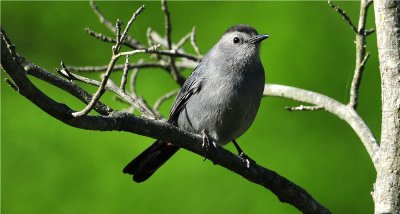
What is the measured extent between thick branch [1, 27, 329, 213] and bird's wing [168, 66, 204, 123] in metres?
1.04

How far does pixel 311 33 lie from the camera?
16.4 ft

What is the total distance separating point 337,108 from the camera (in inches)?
153

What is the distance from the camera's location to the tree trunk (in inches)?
116

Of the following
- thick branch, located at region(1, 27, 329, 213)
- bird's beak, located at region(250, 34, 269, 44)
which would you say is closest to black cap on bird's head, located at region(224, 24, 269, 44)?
bird's beak, located at region(250, 34, 269, 44)

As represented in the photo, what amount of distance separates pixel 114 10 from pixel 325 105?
85.1 inches

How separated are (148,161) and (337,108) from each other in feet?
4.13

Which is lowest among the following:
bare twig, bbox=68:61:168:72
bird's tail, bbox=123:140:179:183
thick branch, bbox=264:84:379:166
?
bird's tail, bbox=123:140:179:183

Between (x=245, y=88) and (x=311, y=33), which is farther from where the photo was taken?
(x=311, y=33)

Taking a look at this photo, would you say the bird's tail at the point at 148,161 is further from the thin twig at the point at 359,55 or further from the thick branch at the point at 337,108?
the thin twig at the point at 359,55

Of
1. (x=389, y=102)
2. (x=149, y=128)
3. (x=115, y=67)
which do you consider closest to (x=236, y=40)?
(x=115, y=67)

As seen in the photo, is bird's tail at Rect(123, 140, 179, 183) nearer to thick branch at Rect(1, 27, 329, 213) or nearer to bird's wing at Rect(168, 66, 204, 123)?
bird's wing at Rect(168, 66, 204, 123)

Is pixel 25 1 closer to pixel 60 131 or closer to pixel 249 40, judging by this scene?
pixel 60 131

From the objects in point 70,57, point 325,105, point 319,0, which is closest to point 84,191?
point 70,57

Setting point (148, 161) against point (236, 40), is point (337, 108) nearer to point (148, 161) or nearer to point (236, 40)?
point (236, 40)
